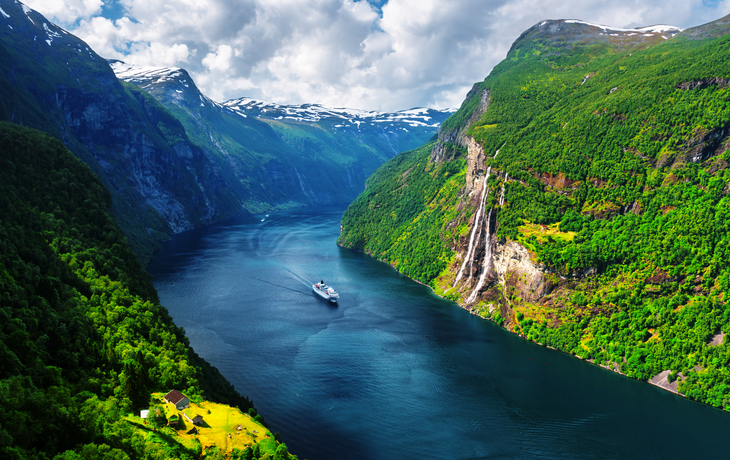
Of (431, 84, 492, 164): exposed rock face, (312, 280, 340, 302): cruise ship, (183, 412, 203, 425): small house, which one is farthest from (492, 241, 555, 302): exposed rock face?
(431, 84, 492, 164): exposed rock face

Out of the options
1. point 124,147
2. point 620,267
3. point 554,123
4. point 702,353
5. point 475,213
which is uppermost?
point 124,147

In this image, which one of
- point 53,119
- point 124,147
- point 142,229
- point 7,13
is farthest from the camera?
point 124,147

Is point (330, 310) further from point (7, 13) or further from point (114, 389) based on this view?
point (7, 13)

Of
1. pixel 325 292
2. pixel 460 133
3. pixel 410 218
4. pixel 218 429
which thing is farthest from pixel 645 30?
pixel 218 429

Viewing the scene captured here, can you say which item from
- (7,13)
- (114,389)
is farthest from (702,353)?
(7,13)

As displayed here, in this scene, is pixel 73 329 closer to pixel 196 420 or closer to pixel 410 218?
pixel 196 420

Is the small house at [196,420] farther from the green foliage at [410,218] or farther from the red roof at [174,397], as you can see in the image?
the green foliage at [410,218]
